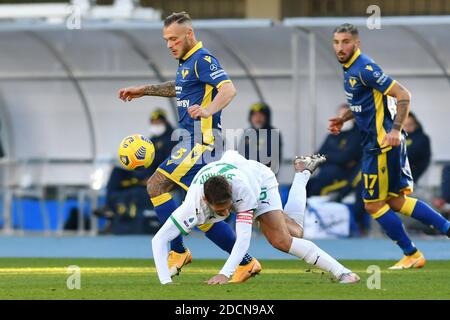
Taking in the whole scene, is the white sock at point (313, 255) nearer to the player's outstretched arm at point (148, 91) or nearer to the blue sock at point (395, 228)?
the blue sock at point (395, 228)

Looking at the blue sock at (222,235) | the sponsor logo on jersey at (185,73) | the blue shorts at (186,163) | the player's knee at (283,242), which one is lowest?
the blue sock at (222,235)

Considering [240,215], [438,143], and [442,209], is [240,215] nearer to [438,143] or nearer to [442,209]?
[442,209]

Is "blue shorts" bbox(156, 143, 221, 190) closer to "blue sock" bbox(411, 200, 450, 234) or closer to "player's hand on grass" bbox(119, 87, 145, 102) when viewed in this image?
"player's hand on grass" bbox(119, 87, 145, 102)

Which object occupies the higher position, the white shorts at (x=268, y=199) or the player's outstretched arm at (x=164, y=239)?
the white shorts at (x=268, y=199)

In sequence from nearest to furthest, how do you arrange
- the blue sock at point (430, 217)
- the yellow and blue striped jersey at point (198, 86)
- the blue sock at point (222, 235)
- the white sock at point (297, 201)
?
1. the white sock at point (297, 201)
2. the blue sock at point (222, 235)
3. the yellow and blue striped jersey at point (198, 86)
4. the blue sock at point (430, 217)

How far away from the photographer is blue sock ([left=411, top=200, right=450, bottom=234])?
1229 centimetres

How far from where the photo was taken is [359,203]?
19094 mm

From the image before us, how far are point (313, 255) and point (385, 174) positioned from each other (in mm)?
2634

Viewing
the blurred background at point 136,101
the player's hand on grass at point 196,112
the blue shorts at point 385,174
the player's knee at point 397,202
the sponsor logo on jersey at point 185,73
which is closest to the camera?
the player's hand on grass at point 196,112

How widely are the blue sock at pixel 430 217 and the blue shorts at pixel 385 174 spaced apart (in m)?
0.24

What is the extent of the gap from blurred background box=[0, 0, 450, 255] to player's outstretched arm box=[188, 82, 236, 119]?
6862 millimetres

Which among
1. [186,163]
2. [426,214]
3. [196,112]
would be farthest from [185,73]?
[426,214]

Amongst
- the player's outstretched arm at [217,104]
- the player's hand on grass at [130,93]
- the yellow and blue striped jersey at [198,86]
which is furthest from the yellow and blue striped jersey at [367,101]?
the player's hand on grass at [130,93]

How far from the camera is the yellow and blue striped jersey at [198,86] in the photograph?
11.3 metres
